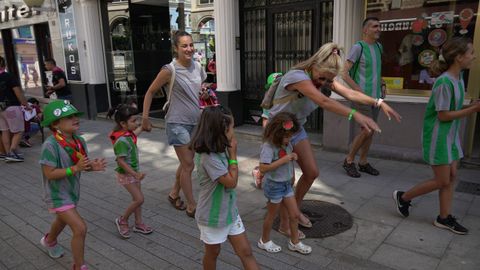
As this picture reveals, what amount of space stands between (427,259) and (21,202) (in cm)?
456

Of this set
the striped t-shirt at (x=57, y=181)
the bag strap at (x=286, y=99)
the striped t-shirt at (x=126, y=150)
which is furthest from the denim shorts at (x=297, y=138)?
the striped t-shirt at (x=57, y=181)

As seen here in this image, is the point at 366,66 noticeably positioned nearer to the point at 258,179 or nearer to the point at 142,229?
the point at 258,179

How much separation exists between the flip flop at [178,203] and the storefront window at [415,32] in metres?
3.62

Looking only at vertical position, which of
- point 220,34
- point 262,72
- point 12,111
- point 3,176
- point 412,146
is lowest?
point 3,176

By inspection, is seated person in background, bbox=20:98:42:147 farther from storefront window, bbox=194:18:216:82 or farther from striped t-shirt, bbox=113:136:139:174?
striped t-shirt, bbox=113:136:139:174

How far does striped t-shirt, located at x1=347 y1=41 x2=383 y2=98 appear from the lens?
4.85 meters

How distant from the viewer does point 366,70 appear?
489cm

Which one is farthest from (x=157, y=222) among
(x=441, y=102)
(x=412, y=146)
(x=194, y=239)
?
(x=412, y=146)

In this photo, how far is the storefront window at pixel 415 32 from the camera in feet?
17.0

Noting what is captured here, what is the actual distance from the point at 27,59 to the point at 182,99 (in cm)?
1280

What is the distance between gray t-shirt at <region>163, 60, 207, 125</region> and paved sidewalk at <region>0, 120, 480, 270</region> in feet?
3.52

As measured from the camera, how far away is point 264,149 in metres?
3.03

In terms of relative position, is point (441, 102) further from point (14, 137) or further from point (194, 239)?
point (14, 137)

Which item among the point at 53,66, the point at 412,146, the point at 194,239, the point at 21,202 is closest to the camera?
the point at 194,239
